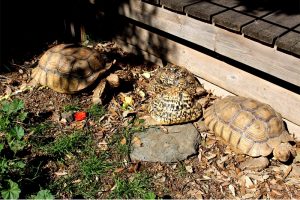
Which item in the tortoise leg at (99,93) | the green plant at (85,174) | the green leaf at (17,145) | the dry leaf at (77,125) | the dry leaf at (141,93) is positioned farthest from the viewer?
the dry leaf at (141,93)

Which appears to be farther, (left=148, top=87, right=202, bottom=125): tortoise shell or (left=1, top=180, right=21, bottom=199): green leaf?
(left=148, top=87, right=202, bottom=125): tortoise shell

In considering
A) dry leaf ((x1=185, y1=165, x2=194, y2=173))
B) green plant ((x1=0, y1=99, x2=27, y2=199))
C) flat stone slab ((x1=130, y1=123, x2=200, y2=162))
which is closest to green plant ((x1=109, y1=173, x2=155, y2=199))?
flat stone slab ((x1=130, y1=123, x2=200, y2=162))

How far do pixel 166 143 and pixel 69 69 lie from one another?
6.28 ft

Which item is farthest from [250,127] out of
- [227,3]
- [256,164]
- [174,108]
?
[227,3]

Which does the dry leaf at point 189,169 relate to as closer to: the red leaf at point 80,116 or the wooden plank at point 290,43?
the red leaf at point 80,116

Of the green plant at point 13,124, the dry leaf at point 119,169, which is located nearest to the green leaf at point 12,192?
the green plant at point 13,124

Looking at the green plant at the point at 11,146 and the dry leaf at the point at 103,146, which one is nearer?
the green plant at the point at 11,146

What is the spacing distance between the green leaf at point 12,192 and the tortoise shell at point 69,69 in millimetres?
2003

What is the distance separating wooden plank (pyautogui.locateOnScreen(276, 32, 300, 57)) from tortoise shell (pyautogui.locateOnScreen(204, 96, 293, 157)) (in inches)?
34.3

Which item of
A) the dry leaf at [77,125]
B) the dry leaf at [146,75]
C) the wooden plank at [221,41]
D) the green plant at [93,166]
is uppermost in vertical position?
the wooden plank at [221,41]

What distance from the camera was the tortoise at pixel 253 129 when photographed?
4.75 metres

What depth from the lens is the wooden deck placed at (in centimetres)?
470

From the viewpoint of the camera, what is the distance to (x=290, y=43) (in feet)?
14.7

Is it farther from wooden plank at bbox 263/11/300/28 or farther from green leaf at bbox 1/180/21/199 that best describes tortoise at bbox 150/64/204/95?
green leaf at bbox 1/180/21/199
